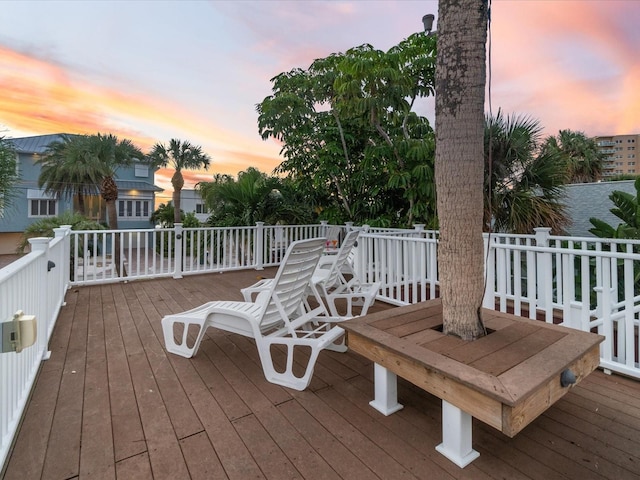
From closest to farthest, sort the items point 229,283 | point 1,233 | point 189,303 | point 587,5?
point 189,303 → point 587,5 → point 229,283 → point 1,233

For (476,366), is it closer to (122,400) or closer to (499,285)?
(499,285)

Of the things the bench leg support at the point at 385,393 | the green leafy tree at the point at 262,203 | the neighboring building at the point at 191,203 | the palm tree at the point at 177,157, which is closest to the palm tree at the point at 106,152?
the palm tree at the point at 177,157

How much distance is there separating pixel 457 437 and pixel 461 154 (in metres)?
1.54

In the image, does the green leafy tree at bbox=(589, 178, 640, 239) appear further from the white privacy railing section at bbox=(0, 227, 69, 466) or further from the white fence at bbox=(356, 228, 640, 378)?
the white privacy railing section at bbox=(0, 227, 69, 466)

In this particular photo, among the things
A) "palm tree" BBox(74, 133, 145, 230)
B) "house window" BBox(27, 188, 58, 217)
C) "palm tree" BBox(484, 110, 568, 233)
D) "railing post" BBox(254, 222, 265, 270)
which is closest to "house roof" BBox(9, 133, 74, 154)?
"house window" BBox(27, 188, 58, 217)

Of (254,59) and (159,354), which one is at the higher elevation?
(254,59)

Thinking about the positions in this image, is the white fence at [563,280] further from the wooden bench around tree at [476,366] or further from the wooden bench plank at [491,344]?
the wooden bench around tree at [476,366]

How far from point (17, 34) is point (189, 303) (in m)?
8.17

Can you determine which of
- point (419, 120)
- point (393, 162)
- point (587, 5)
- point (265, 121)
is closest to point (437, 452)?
point (393, 162)

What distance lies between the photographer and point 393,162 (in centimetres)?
660

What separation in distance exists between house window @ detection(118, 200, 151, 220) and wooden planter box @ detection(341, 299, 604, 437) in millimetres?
25827

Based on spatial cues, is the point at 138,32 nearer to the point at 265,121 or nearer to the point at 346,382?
the point at 265,121

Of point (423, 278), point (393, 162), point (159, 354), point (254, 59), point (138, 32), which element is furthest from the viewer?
point (254, 59)

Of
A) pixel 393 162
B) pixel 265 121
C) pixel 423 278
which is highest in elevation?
pixel 265 121
